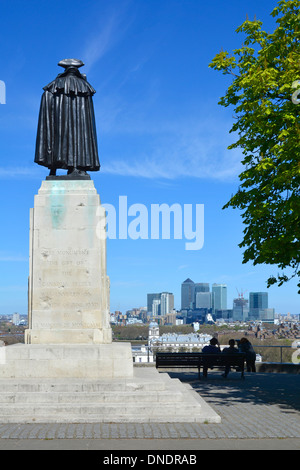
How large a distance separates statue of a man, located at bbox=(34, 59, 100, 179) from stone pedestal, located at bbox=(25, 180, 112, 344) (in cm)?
94

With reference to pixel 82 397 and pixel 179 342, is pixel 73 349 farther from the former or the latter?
pixel 179 342

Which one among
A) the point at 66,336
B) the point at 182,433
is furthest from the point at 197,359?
the point at 182,433

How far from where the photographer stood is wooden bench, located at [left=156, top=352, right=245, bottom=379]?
1650cm

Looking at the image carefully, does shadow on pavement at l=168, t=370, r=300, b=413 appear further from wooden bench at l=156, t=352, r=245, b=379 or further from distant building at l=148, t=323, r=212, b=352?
distant building at l=148, t=323, r=212, b=352

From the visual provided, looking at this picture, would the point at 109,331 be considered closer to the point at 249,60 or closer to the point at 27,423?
the point at 27,423

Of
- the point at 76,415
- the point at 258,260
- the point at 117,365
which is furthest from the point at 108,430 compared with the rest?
the point at 258,260

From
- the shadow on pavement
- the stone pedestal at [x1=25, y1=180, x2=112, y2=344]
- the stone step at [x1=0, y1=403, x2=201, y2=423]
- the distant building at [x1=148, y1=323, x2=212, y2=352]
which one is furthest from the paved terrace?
the distant building at [x1=148, y1=323, x2=212, y2=352]

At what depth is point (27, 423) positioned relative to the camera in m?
9.30

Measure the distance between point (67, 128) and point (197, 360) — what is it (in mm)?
7806

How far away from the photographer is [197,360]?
16.5 meters

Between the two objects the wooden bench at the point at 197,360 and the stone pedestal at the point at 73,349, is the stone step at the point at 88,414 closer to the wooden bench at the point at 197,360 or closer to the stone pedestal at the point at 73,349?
the stone pedestal at the point at 73,349

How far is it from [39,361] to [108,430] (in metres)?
2.69

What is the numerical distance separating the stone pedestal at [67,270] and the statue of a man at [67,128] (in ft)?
3.07
